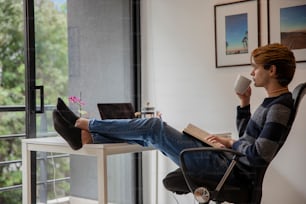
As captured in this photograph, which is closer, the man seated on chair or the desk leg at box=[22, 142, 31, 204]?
the man seated on chair

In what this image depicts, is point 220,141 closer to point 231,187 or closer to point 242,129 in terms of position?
point 242,129

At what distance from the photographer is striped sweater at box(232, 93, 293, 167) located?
1786mm

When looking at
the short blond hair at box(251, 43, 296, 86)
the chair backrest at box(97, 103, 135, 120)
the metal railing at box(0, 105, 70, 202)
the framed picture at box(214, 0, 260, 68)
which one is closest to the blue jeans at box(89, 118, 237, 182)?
the chair backrest at box(97, 103, 135, 120)

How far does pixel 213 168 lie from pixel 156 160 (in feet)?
3.72

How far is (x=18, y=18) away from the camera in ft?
8.88

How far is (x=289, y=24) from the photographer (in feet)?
7.88

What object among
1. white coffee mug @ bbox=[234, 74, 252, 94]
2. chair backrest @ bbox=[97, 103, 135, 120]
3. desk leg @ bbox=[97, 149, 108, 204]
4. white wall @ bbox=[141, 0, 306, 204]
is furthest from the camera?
chair backrest @ bbox=[97, 103, 135, 120]

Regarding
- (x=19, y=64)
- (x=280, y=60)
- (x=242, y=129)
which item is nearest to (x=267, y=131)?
(x=280, y=60)

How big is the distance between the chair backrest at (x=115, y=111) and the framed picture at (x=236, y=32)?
0.67 m

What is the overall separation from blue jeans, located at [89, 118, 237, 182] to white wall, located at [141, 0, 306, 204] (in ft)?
2.16

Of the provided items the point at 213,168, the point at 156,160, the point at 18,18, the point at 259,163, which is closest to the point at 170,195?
the point at 156,160

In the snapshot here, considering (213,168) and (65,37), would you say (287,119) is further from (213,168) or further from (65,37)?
(65,37)

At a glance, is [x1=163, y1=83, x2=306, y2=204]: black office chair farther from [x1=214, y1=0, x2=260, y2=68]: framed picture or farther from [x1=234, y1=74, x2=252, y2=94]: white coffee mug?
[x1=214, y1=0, x2=260, y2=68]: framed picture

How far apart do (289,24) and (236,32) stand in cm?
34
